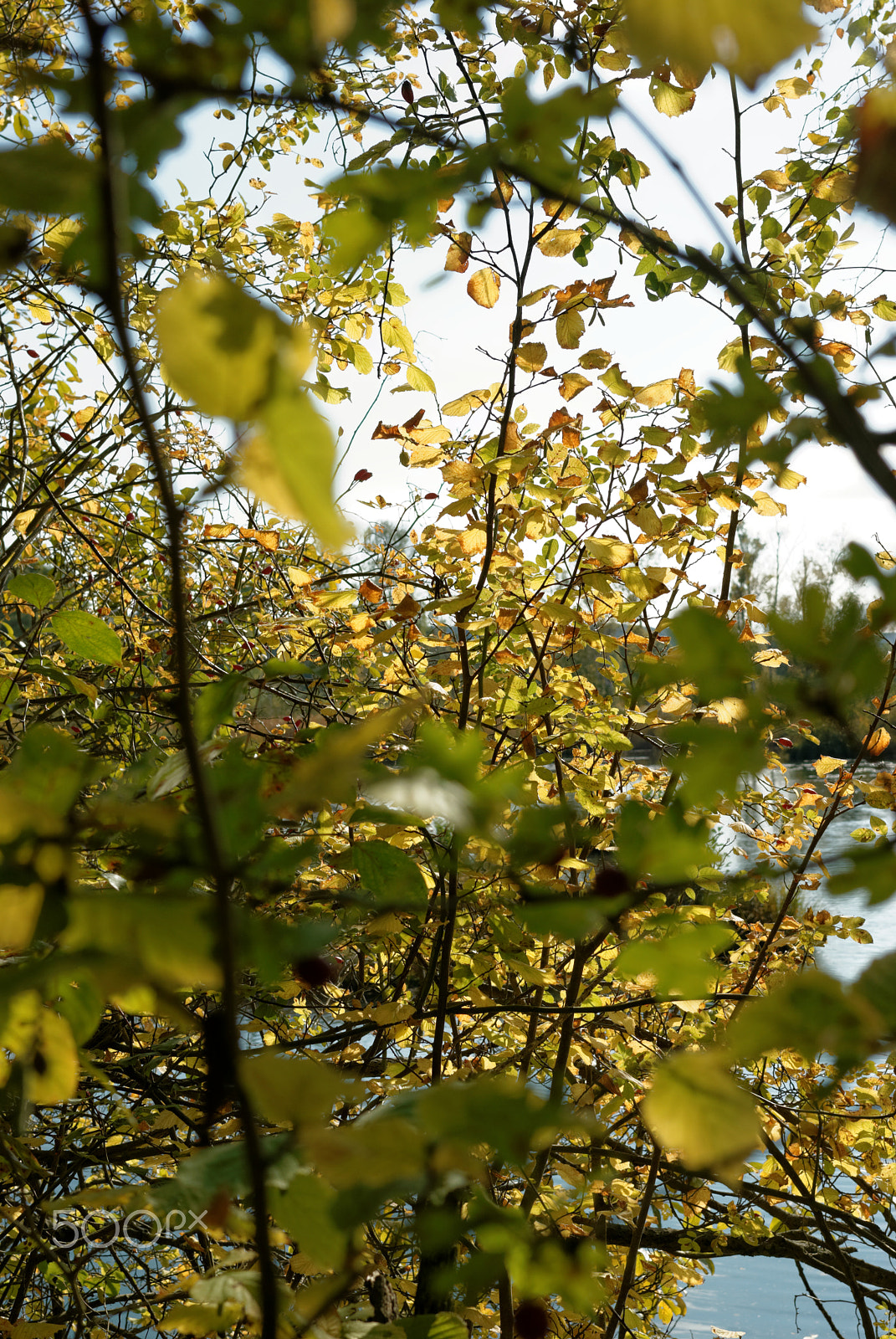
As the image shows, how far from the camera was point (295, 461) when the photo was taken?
0.23 meters

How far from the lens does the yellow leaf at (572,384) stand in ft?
4.59

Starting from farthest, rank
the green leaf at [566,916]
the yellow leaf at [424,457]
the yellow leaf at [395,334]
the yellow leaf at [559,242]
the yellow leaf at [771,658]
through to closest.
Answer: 1. the yellow leaf at [771,658]
2. the yellow leaf at [395,334]
3. the yellow leaf at [424,457]
4. the yellow leaf at [559,242]
5. the green leaf at [566,916]

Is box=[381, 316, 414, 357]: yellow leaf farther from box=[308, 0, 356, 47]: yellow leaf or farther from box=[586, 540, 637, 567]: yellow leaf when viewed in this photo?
box=[308, 0, 356, 47]: yellow leaf

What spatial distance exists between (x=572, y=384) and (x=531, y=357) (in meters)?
0.10

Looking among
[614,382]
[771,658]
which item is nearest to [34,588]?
[614,382]

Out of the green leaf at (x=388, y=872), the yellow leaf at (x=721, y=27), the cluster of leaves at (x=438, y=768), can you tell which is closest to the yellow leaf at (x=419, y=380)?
the cluster of leaves at (x=438, y=768)

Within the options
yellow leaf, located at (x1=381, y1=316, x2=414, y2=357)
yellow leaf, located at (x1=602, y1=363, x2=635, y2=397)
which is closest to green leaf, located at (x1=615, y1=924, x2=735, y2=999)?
yellow leaf, located at (x1=602, y1=363, x2=635, y2=397)

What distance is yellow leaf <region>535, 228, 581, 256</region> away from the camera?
4.16 ft

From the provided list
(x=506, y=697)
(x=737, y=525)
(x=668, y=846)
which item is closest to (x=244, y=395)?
(x=668, y=846)

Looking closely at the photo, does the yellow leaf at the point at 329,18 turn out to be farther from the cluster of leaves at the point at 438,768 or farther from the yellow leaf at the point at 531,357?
the yellow leaf at the point at 531,357

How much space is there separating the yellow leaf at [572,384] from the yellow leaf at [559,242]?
0.19 metres

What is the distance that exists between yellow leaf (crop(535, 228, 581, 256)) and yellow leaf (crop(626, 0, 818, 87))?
1097mm

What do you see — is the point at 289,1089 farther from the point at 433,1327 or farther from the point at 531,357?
the point at 531,357

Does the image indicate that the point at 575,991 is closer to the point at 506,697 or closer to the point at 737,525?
the point at 506,697
